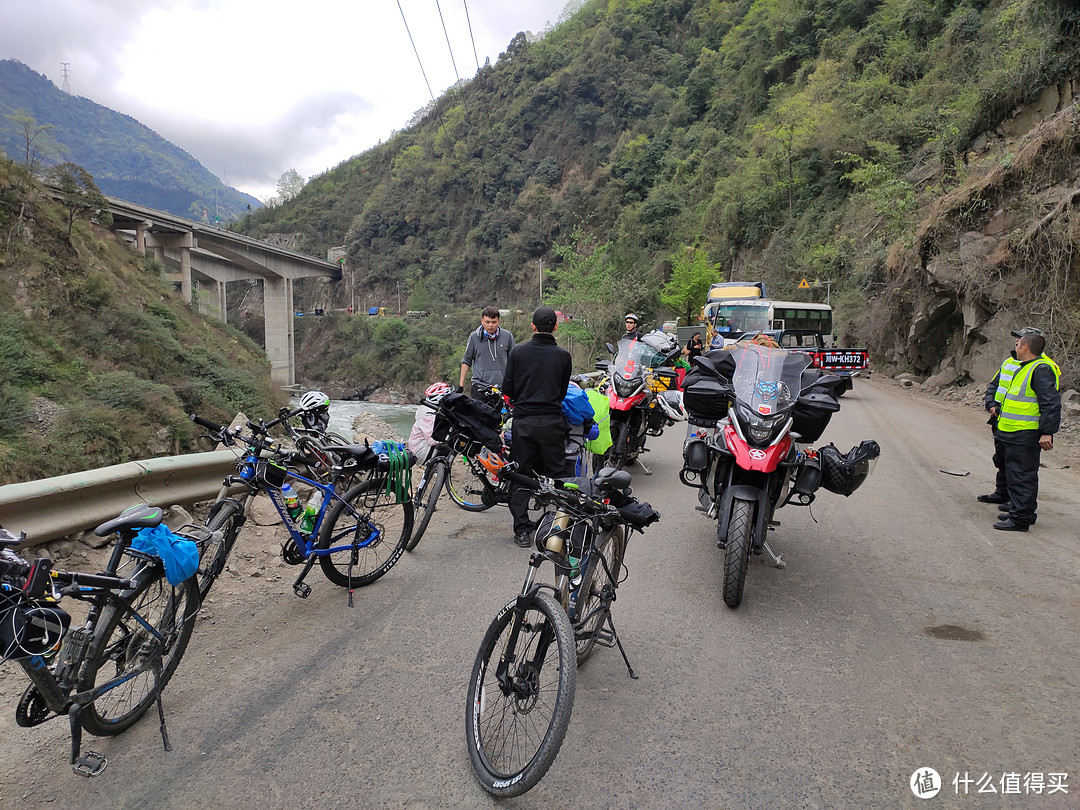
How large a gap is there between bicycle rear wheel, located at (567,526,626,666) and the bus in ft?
51.5

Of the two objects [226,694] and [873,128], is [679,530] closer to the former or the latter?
[226,694]

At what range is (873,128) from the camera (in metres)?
30.7

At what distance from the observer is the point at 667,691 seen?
3.23m

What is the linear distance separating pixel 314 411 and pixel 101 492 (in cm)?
144

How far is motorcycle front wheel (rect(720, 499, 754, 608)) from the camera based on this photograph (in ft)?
13.2

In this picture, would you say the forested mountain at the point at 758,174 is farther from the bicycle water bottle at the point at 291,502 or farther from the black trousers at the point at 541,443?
the bicycle water bottle at the point at 291,502

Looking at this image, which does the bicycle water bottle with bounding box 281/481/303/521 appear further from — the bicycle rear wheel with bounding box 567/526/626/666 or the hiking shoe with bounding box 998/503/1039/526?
the hiking shoe with bounding box 998/503/1039/526

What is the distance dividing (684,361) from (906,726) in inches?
375

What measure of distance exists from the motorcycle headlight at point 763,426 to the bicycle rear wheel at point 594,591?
1481mm

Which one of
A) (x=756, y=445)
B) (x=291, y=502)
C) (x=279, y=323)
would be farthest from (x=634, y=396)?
(x=279, y=323)

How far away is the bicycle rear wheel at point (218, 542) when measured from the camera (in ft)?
10.8

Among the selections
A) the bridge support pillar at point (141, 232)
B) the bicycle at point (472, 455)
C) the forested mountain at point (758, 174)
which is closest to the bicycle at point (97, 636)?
the bicycle at point (472, 455)

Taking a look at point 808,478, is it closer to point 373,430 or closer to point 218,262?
point 373,430

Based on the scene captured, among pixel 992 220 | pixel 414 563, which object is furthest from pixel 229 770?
pixel 992 220
